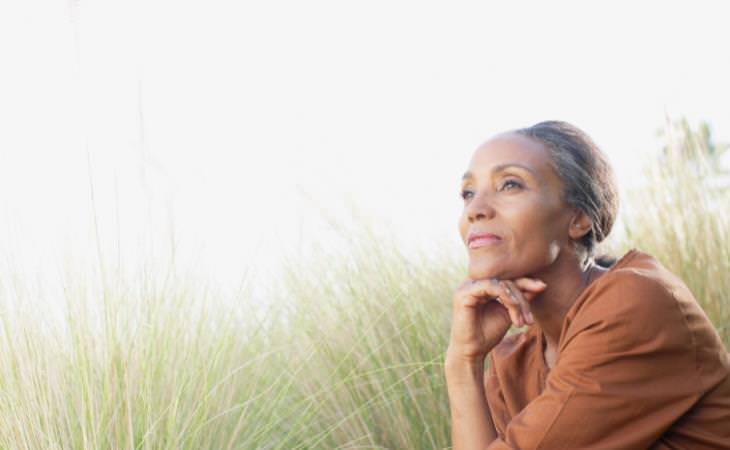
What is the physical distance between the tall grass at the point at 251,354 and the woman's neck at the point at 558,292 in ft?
2.10

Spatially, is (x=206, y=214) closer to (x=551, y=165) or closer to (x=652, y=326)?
(x=551, y=165)

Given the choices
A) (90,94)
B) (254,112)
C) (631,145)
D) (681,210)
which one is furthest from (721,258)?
(90,94)

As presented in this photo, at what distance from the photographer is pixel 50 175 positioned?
3336 mm

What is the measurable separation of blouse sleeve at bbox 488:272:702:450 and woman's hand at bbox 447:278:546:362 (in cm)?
26

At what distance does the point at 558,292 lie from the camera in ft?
9.09

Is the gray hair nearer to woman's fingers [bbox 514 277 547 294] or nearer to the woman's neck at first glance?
the woman's neck

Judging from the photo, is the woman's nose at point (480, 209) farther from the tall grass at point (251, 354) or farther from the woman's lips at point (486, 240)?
the tall grass at point (251, 354)

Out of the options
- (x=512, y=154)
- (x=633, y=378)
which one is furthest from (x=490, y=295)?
(x=633, y=378)

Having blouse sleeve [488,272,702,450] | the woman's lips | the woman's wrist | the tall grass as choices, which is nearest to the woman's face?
the woman's lips

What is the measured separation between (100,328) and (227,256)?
82 cm

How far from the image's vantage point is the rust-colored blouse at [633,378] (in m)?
2.33

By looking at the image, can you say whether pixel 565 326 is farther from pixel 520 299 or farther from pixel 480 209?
pixel 480 209

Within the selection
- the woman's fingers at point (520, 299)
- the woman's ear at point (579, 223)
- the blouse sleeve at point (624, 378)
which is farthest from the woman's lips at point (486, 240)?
the blouse sleeve at point (624, 378)

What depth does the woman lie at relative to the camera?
7.70ft
